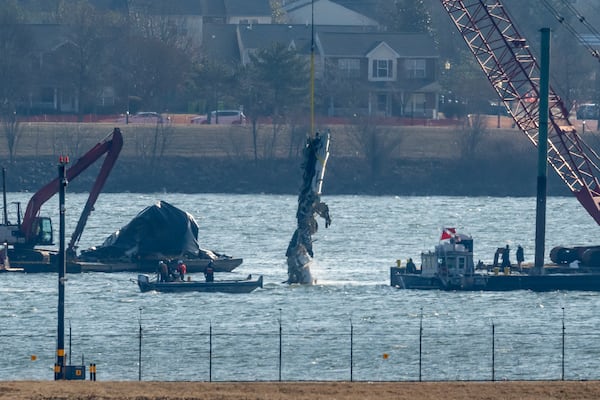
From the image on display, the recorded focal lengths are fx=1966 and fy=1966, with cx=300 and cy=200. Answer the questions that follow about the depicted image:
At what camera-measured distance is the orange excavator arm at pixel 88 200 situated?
104 m

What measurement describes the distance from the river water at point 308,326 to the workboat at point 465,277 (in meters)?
0.58

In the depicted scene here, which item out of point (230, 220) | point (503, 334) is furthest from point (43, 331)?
point (230, 220)

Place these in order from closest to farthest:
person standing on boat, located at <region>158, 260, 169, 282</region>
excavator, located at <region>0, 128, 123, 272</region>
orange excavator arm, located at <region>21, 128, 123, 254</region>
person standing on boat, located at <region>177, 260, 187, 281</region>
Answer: person standing on boat, located at <region>158, 260, 169, 282</region> < person standing on boat, located at <region>177, 260, 187, 281</region> < excavator, located at <region>0, 128, 123, 272</region> < orange excavator arm, located at <region>21, 128, 123, 254</region>

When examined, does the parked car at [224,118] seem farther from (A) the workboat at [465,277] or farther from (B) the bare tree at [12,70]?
(A) the workboat at [465,277]

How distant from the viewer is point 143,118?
619ft

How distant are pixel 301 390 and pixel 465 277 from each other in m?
40.1

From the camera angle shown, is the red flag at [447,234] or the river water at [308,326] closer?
the river water at [308,326]

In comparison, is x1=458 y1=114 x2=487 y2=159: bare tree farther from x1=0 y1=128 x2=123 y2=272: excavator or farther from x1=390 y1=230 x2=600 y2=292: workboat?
x1=390 y1=230 x2=600 y2=292: workboat

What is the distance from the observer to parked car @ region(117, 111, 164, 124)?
613 feet

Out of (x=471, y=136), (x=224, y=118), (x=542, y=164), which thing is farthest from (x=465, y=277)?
(x=224, y=118)

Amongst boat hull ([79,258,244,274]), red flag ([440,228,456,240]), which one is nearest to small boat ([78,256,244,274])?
boat hull ([79,258,244,274])

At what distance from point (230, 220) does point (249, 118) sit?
1580 inches

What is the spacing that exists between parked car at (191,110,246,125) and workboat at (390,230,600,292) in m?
91.8

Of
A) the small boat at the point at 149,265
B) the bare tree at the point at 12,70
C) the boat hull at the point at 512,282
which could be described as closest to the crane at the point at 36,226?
the small boat at the point at 149,265
